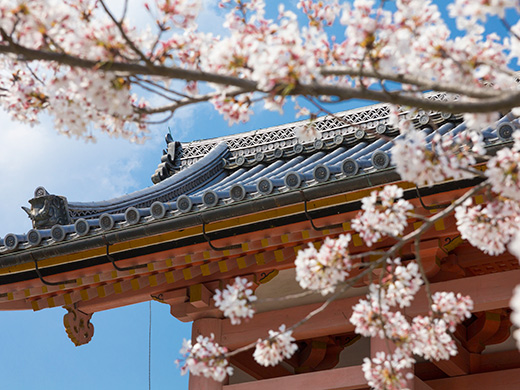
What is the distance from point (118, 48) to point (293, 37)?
24.2 inches

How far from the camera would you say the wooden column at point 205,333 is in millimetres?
5816

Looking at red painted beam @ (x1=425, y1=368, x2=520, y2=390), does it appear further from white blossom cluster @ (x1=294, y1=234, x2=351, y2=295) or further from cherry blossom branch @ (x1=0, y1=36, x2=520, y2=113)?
cherry blossom branch @ (x1=0, y1=36, x2=520, y2=113)

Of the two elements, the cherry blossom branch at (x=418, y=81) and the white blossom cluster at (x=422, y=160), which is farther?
the white blossom cluster at (x=422, y=160)

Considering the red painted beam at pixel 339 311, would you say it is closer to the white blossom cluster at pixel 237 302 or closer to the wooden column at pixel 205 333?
the wooden column at pixel 205 333

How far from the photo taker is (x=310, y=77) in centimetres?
254

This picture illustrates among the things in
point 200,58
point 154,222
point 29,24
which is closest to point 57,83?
point 29,24

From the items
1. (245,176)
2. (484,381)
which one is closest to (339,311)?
(484,381)

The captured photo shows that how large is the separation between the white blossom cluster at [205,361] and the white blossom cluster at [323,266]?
51 cm

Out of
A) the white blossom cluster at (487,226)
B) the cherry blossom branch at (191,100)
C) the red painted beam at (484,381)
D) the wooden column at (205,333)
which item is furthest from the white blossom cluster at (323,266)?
the red painted beam at (484,381)

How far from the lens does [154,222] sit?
532cm

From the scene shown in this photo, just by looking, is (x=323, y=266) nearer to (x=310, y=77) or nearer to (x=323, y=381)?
(x=310, y=77)

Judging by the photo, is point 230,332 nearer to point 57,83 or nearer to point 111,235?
point 111,235

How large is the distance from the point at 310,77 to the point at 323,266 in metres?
1.05

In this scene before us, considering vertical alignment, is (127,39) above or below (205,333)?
above
